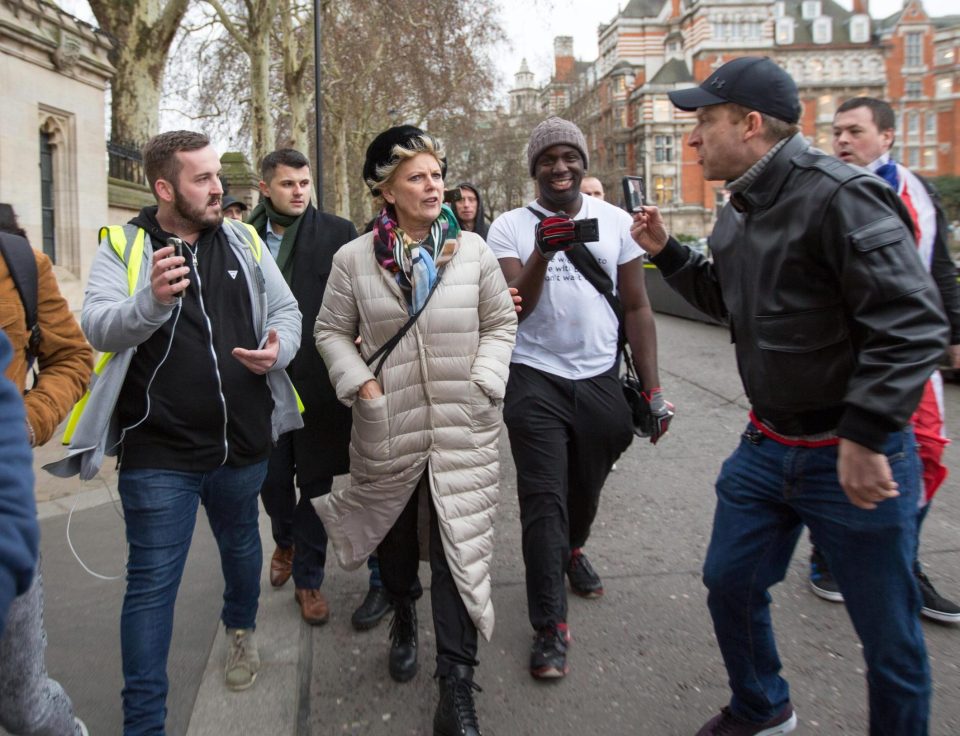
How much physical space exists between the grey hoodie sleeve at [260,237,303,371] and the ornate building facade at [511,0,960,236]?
68795 mm

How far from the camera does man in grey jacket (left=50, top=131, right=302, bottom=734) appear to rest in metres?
2.58

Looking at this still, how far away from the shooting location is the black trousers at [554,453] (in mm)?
3250

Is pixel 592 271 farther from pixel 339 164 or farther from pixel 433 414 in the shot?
pixel 339 164

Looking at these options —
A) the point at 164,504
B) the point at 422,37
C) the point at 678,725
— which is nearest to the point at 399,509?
the point at 164,504

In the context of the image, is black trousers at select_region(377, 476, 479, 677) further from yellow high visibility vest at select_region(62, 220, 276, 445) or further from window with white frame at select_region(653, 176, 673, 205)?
window with white frame at select_region(653, 176, 673, 205)

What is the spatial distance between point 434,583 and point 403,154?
5.12ft

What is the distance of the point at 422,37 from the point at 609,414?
23221mm

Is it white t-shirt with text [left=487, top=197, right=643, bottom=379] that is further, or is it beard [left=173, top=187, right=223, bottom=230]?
white t-shirt with text [left=487, top=197, right=643, bottom=379]

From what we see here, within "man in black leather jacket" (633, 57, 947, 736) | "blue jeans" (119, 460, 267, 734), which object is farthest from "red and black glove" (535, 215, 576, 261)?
"blue jeans" (119, 460, 267, 734)

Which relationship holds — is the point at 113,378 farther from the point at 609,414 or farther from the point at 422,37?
the point at 422,37

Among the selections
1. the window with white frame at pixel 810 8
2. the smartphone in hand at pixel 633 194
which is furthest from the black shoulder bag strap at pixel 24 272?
the window with white frame at pixel 810 8

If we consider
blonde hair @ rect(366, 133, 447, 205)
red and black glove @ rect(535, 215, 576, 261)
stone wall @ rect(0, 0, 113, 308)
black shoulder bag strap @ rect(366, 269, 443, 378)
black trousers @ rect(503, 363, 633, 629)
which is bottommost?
black trousers @ rect(503, 363, 633, 629)

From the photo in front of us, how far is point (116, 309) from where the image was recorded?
2.52m

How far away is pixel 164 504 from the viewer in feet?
8.75
